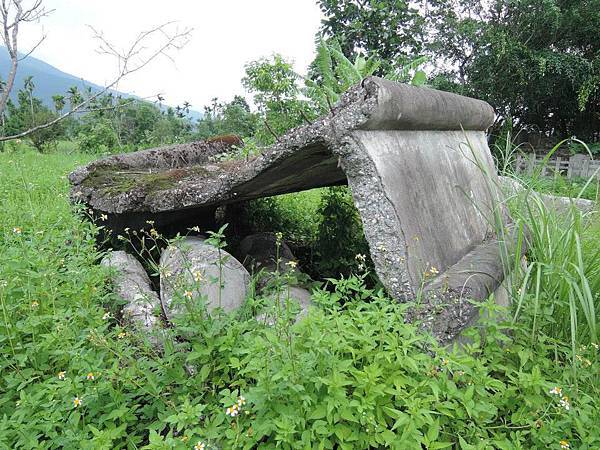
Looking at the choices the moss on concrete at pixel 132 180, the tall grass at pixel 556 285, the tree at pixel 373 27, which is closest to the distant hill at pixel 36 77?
the moss on concrete at pixel 132 180

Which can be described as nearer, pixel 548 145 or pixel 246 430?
pixel 246 430

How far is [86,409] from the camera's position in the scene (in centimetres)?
177

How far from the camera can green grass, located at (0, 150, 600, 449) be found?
1460mm

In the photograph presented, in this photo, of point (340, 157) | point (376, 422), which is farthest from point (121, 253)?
point (376, 422)

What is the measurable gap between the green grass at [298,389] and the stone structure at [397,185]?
0.24 metres

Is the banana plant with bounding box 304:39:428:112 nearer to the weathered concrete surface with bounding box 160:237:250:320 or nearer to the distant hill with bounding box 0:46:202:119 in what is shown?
the distant hill with bounding box 0:46:202:119

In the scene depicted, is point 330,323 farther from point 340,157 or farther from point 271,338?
point 340,157

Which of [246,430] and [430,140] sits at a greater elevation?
[430,140]

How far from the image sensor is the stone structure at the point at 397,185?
2084 millimetres

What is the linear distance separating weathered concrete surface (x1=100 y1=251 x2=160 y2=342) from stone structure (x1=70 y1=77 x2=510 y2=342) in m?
0.34

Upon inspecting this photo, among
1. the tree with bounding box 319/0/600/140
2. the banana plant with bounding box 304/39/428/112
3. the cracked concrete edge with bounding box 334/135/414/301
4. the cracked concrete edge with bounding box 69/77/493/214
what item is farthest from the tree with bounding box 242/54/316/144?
the cracked concrete edge with bounding box 334/135/414/301

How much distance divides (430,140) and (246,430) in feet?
6.59

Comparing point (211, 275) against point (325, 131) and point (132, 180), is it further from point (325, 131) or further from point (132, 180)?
point (132, 180)

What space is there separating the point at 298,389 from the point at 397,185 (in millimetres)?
1175
